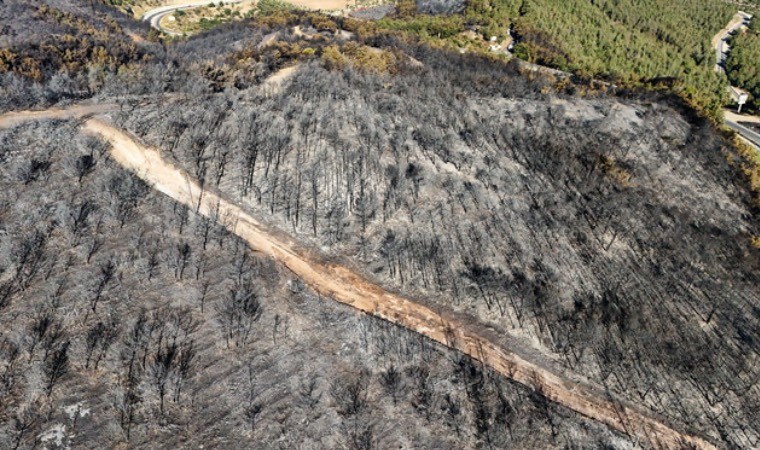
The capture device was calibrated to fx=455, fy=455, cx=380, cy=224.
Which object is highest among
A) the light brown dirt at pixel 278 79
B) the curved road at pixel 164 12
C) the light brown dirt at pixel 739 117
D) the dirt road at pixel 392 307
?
the light brown dirt at pixel 278 79

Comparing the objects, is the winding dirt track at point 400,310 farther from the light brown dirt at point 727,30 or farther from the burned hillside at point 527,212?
the light brown dirt at point 727,30

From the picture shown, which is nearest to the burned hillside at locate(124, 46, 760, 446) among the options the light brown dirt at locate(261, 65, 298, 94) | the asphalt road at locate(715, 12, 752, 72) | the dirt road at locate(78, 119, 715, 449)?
the dirt road at locate(78, 119, 715, 449)

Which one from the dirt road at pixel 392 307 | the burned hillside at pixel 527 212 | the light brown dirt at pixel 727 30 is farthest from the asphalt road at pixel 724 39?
the dirt road at pixel 392 307

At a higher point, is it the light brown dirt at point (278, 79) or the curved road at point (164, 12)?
the light brown dirt at point (278, 79)

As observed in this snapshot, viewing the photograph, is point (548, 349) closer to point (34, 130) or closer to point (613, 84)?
point (34, 130)

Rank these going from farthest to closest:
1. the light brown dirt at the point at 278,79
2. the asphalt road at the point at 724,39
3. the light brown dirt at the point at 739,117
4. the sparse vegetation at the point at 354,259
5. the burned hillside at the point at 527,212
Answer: the asphalt road at the point at 724,39 < the light brown dirt at the point at 739,117 < the light brown dirt at the point at 278,79 < the burned hillside at the point at 527,212 < the sparse vegetation at the point at 354,259

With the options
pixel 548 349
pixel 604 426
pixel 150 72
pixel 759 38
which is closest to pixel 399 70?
pixel 150 72

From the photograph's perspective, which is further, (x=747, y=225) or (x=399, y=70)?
(x=399, y=70)
